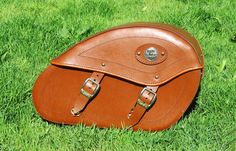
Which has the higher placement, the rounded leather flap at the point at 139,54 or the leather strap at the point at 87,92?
the rounded leather flap at the point at 139,54

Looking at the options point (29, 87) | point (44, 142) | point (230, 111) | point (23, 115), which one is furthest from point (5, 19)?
point (230, 111)

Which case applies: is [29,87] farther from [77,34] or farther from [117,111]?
[77,34]

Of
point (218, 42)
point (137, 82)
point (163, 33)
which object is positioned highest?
point (163, 33)

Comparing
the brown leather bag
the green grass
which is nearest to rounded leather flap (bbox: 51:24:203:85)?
the brown leather bag

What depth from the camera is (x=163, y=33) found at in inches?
117

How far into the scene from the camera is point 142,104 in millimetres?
3096

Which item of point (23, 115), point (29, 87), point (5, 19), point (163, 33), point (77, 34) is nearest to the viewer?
point (163, 33)

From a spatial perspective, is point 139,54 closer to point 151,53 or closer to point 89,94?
point 151,53

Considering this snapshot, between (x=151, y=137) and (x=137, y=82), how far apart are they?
0.34 meters

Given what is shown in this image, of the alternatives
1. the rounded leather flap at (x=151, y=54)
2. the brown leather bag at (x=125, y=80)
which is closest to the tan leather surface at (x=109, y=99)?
the brown leather bag at (x=125, y=80)

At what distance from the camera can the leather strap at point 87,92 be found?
3053 millimetres

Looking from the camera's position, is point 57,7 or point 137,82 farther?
point 57,7

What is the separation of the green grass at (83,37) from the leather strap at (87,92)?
12 centimetres

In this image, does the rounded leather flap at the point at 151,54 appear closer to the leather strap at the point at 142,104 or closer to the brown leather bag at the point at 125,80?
the brown leather bag at the point at 125,80
